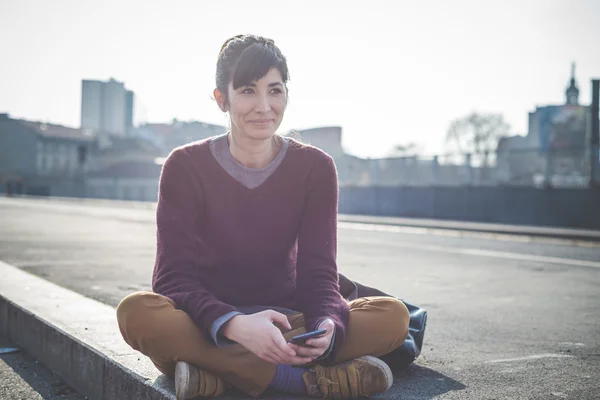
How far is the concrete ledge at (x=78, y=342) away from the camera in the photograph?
2674 millimetres

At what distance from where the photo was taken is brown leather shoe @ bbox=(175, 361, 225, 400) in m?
2.29

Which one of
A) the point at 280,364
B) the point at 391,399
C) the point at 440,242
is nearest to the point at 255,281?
the point at 280,364

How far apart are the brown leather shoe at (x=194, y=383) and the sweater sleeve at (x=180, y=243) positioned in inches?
6.1

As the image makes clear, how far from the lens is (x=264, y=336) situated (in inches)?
86.8

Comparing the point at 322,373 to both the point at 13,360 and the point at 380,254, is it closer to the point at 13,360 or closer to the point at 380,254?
the point at 13,360

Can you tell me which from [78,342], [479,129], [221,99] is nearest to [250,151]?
[221,99]

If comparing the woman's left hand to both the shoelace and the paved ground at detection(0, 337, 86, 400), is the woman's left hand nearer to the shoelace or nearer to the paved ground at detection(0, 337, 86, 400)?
the shoelace

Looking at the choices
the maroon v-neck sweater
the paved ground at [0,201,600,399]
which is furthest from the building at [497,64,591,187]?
the maroon v-neck sweater

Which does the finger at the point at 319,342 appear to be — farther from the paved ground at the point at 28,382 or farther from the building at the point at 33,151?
the building at the point at 33,151

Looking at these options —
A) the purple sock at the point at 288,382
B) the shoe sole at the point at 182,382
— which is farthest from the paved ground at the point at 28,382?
the purple sock at the point at 288,382

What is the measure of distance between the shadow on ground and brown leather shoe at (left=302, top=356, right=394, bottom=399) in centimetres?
6

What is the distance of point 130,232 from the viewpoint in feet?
46.6

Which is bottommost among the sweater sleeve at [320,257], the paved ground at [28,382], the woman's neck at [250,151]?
the paved ground at [28,382]

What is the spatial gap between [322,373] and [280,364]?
159 millimetres
